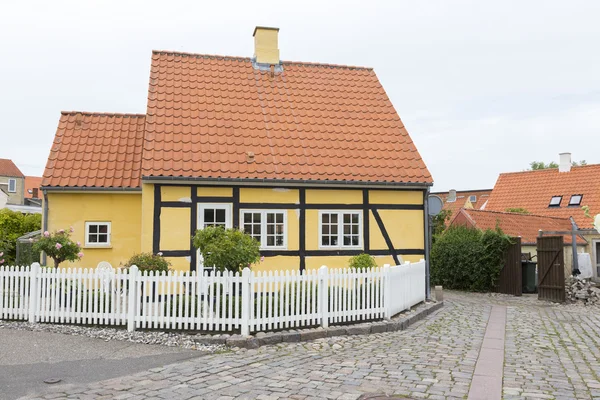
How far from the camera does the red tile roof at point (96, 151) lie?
577 inches

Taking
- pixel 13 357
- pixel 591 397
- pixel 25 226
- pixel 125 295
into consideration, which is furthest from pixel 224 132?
pixel 25 226

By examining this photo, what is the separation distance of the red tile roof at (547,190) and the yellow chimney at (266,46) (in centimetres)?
1702

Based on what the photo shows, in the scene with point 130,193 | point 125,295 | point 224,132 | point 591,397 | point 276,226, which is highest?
point 224,132

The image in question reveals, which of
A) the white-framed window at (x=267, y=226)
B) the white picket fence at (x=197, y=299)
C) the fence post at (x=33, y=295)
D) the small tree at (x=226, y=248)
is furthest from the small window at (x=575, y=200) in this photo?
the fence post at (x=33, y=295)

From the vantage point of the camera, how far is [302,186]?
1401cm

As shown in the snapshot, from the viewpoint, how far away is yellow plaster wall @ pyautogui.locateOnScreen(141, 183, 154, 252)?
42.2ft

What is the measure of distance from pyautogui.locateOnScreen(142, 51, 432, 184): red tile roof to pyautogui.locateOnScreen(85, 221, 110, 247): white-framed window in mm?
2769

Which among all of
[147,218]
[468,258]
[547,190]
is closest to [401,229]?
[468,258]

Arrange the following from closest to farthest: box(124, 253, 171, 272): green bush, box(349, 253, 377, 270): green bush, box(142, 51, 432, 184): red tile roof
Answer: box(124, 253, 171, 272): green bush → box(349, 253, 377, 270): green bush → box(142, 51, 432, 184): red tile roof

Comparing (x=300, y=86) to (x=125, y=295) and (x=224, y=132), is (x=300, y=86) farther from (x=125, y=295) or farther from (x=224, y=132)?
(x=125, y=295)

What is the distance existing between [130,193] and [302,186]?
4.63m

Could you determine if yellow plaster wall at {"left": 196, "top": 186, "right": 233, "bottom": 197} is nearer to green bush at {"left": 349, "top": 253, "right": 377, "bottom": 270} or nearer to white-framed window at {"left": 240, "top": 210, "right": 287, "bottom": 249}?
white-framed window at {"left": 240, "top": 210, "right": 287, "bottom": 249}

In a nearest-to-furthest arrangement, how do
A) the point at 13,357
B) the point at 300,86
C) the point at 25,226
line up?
1. the point at 13,357
2. the point at 300,86
3. the point at 25,226

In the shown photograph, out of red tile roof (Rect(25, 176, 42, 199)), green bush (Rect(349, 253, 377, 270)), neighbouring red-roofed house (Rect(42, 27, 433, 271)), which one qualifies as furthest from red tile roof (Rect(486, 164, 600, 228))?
red tile roof (Rect(25, 176, 42, 199))
